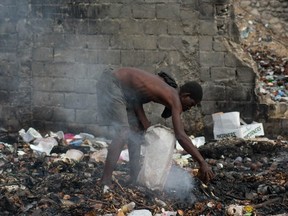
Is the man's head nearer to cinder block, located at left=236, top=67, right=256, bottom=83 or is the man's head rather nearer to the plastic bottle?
the plastic bottle

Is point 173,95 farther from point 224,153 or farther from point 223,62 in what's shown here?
point 223,62

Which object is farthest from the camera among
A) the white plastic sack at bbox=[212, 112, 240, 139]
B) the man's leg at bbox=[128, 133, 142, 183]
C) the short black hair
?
the white plastic sack at bbox=[212, 112, 240, 139]

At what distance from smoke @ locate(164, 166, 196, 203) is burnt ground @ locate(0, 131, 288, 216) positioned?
0.01 m

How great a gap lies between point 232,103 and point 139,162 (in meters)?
2.81

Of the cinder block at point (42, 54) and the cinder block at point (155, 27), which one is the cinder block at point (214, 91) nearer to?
the cinder block at point (155, 27)

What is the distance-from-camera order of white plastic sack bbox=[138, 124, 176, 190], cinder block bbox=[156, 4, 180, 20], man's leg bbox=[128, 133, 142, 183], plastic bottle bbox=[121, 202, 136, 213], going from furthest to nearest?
cinder block bbox=[156, 4, 180, 20]
man's leg bbox=[128, 133, 142, 183]
white plastic sack bbox=[138, 124, 176, 190]
plastic bottle bbox=[121, 202, 136, 213]

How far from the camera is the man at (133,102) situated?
5.12 m

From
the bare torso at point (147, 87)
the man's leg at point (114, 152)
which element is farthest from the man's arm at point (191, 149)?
the man's leg at point (114, 152)

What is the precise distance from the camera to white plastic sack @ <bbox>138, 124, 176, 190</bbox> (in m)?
5.21

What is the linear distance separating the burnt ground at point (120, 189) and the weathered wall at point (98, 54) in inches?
52.4

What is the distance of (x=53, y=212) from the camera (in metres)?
4.82

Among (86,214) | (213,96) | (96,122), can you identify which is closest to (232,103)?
(213,96)

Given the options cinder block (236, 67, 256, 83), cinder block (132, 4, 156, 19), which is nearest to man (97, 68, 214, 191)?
cinder block (132, 4, 156, 19)

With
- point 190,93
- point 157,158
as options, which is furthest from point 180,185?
point 190,93
